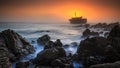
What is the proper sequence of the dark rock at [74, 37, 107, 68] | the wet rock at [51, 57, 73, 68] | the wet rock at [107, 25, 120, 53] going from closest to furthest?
the wet rock at [51, 57, 73, 68] → the wet rock at [107, 25, 120, 53] → the dark rock at [74, 37, 107, 68]

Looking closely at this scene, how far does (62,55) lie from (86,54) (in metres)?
1.99

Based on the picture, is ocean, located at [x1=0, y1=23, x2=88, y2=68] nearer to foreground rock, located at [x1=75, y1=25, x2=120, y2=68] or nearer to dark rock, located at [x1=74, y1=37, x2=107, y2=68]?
foreground rock, located at [x1=75, y1=25, x2=120, y2=68]

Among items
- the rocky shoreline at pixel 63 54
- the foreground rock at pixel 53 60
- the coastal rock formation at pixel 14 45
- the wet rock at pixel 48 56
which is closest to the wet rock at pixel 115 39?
the rocky shoreline at pixel 63 54

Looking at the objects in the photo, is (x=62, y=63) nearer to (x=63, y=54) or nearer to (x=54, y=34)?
(x=63, y=54)

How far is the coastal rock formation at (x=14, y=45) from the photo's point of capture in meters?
18.9

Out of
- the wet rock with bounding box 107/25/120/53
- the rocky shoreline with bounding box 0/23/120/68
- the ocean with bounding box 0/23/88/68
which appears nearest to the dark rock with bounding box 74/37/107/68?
the rocky shoreline with bounding box 0/23/120/68

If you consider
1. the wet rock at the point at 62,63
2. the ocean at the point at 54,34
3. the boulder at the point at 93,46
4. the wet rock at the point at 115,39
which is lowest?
the ocean at the point at 54,34

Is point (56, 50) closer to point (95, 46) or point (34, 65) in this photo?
point (34, 65)

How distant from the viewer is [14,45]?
764 inches

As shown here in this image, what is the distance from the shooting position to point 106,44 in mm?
17391

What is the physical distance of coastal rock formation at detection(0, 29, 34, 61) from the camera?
62.1ft

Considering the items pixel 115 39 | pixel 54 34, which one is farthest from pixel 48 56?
pixel 54 34

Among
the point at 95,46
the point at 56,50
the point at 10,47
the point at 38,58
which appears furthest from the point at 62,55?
the point at 10,47

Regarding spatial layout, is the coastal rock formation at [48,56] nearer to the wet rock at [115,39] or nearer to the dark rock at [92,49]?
the dark rock at [92,49]
